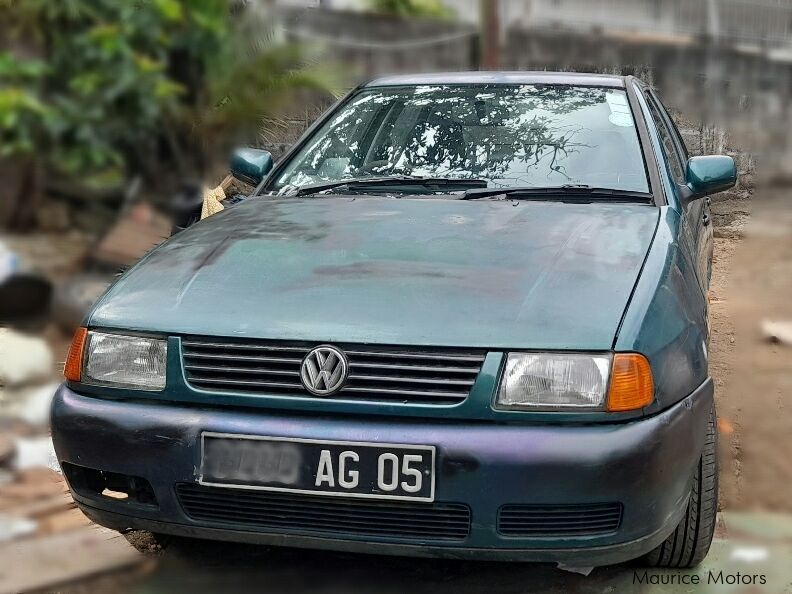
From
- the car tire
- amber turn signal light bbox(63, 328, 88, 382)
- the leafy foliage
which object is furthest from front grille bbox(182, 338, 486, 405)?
the leafy foliage

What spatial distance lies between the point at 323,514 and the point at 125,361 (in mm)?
668

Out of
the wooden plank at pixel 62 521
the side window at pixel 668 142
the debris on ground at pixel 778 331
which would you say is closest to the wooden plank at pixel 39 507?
the wooden plank at pixel 62 521

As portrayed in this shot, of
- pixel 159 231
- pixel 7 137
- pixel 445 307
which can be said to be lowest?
pixel 159 231

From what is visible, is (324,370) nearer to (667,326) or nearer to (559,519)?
(559,519)

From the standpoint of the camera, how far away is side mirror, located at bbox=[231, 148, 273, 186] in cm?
399

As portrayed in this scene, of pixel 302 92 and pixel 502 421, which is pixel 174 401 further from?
pixel 302 92

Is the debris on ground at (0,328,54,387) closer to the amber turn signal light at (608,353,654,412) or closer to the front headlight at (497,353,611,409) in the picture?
the front headlight at (497,353,611,409)

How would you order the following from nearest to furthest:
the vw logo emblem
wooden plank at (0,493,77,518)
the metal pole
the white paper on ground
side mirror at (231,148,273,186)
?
1. the vw logo emblem
2. wooden plank at (0,493,77,518)
3. the white paper on ground
4. side mirror at (231,148,273,186)
5. the metal pole

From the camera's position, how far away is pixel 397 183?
3.42 metres

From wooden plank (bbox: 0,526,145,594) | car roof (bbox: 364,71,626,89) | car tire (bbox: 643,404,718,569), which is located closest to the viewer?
car tire (bbox: 643,404,718,569)

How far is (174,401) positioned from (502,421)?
0.83 meters

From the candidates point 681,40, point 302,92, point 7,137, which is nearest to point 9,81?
point 7,137

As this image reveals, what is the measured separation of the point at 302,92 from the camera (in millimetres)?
7906

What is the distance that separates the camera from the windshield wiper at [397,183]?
3324mm
